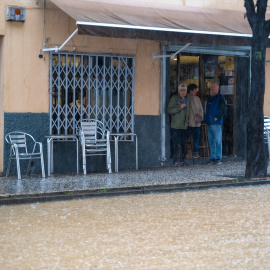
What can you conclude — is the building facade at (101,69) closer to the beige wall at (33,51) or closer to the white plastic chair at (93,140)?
the beige wall at (33,51)

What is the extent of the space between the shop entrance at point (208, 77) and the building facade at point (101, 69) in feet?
0.10

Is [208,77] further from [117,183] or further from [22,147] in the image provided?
[117,183]

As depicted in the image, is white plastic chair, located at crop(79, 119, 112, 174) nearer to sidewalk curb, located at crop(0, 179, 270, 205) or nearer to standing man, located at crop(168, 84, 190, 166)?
standing man, located at crop(168, 84, 190, 166)

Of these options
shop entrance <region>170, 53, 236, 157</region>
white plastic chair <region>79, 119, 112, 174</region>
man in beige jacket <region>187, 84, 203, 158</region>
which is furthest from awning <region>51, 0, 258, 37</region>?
white plastic chair <region>79, 119, 112, 174</region>

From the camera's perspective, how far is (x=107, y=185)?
13016 millimetres

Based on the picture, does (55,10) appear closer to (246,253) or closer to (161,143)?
(161,143)

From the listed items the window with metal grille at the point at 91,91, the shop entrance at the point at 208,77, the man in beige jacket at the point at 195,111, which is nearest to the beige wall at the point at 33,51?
the window with metal grille at the point at 91,91

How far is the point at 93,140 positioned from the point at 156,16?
2.96 metres

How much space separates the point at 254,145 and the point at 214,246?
7.27m

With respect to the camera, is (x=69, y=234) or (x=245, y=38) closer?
(x=69, y=234)

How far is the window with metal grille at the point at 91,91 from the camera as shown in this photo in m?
15.8

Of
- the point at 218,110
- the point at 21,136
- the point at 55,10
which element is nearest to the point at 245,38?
the point at 218,110

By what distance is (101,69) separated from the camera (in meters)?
16.3

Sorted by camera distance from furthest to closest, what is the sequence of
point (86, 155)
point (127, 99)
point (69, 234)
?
point (127, 99) → point (86, 155) → point (69, 234)
